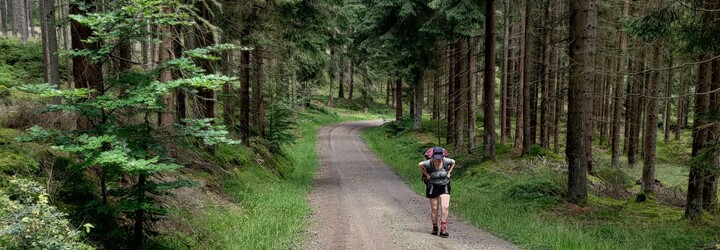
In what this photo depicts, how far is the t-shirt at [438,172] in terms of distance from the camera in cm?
877

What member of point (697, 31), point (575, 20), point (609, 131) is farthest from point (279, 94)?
point (609, 131)

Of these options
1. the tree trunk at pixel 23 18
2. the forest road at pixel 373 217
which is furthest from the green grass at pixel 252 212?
the tree trunk at pixel 23 18

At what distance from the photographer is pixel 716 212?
11.1 metres

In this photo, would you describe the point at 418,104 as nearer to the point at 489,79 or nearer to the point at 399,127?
the point at 399,127

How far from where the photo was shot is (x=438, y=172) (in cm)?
879

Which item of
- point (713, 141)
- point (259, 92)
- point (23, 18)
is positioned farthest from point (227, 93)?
point (23, 18)

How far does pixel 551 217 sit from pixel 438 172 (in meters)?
3.75

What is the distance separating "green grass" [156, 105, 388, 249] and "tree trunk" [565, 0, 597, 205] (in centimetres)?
689

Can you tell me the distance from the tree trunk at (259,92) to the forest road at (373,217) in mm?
3215

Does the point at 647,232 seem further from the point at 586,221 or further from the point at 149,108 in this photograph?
the point at 149,108

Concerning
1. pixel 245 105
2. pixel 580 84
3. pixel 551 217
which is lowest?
pixel 551 217

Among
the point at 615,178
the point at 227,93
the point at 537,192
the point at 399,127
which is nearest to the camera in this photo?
the point at 537,192

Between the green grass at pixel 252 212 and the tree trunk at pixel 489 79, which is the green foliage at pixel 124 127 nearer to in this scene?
the green grass at pixel 252 212

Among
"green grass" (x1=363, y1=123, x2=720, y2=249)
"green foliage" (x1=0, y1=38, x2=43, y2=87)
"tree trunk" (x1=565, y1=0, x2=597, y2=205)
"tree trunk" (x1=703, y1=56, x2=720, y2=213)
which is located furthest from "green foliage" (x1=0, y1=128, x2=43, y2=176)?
"green foliage" (x1=0, y1=38, x2=43, y2=87)
